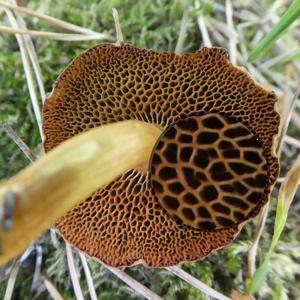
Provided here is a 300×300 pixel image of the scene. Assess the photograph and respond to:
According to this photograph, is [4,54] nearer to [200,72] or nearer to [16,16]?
[16,16]

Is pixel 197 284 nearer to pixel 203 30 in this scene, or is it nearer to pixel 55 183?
pixel 55 183

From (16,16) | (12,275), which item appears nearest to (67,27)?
(16,16)

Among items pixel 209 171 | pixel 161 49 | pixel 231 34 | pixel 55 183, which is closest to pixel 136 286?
pixel 209 171

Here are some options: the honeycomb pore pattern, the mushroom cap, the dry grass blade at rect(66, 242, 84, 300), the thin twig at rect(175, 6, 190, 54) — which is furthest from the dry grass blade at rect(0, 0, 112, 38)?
the dry grass blade at rect(66, 242, 84, 300)

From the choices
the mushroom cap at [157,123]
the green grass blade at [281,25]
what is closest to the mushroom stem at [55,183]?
the mushroom cap at [157,123]

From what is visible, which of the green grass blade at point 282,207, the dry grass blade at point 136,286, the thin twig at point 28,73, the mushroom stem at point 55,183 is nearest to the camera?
the mushroom stem at point 55,183

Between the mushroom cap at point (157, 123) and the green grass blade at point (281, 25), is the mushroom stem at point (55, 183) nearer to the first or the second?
the mushroom cap at point (157, 123)

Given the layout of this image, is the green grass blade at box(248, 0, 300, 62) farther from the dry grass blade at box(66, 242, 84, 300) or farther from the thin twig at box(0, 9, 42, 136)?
the dry grass blade at box(66, 242, 84, 300)
